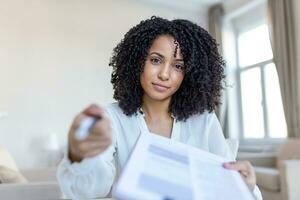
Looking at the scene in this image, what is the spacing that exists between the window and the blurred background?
0.01m

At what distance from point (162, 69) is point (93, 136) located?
0.57 meters

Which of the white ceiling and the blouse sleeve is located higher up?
the white ceiling

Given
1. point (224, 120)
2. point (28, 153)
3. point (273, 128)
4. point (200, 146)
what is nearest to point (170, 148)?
point (200, 146)

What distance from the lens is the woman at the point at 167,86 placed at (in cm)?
104

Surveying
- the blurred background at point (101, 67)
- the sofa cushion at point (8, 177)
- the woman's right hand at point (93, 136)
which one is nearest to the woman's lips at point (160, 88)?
the woman's right hand at point (93, 136)

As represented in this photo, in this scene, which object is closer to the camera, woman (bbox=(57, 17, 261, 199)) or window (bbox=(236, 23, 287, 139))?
woman (bbox=(57, 17, 261, 199))

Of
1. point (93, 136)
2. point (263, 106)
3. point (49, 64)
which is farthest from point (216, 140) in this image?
point (263, 106)

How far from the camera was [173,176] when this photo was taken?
1.84 feet

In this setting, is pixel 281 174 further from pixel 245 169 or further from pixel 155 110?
pixel 245 169

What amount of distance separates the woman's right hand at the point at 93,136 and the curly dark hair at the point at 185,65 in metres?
0.57

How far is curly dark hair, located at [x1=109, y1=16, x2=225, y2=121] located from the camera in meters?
1.09

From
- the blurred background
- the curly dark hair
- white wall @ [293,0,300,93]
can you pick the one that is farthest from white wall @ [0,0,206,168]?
the curly dark hair

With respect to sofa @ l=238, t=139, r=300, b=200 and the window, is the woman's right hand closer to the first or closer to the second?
sofa @ l=238, t=139, r=300, b=200

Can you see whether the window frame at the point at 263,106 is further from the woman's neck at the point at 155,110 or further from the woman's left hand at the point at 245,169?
the woman's left hand at the point at 245,169
